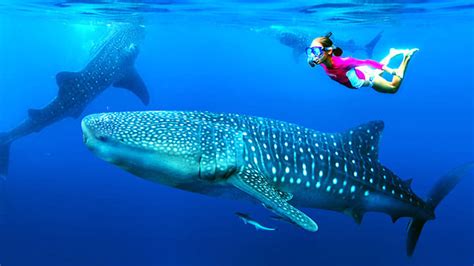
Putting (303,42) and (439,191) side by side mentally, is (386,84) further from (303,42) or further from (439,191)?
(303,42)

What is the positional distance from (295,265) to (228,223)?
10.1 feet

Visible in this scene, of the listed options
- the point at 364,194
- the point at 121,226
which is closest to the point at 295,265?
the point at 121,226

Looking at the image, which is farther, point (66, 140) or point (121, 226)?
point (66, 140)

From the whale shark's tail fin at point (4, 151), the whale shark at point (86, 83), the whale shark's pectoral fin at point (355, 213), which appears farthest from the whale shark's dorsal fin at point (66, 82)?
the whale shark's pectoral fin at point (355, 213)

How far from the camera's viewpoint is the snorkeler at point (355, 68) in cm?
355

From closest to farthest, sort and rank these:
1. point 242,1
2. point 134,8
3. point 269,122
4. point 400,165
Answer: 1. point 269,122
2. point 242,1
3. point 134,8
4. point 400,165

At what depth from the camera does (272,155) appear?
530 cm

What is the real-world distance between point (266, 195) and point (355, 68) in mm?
1519

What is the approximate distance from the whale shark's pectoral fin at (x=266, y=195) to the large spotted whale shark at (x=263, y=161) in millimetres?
10

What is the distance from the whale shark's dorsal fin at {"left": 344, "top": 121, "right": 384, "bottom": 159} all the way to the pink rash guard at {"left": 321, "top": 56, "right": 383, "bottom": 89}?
8.22 ft

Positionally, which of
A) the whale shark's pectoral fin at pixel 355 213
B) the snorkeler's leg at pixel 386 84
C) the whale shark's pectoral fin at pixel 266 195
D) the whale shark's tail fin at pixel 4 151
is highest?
the snorkeler's leg at pixel 386 84

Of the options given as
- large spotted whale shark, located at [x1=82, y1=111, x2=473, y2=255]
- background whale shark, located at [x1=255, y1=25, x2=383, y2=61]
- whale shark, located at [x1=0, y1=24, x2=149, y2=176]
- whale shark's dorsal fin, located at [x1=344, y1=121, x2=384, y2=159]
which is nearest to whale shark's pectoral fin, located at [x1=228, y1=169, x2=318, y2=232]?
large spotted whale shark, located at [x1=82, y1=111, x2=473, y2=255]

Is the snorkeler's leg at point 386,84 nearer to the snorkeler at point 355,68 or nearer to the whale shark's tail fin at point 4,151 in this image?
the snorkeler at point 355,68

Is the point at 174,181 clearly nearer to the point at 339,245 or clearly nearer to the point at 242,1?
the point at 339,245
